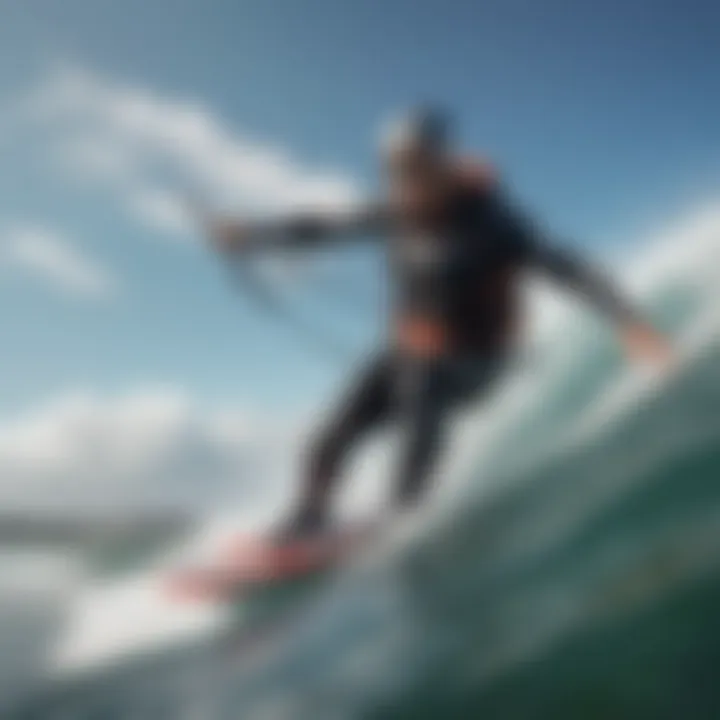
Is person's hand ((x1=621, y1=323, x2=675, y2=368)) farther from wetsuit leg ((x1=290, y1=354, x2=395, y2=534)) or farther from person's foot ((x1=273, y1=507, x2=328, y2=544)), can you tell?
person's foot ((x1=273, y1=507, x2=328, y2=544))

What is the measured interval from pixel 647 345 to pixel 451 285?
40 centimetres

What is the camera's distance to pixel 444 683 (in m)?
2.26

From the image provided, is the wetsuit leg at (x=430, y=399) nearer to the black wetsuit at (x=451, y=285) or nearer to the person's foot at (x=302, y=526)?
the black wetsuit at (x=451, y=285)

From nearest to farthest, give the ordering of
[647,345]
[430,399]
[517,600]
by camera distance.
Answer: [517,600] < [647,345] < [430,399]

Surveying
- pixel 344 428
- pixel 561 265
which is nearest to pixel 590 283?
pixel 561 265

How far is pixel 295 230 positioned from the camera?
2744mm

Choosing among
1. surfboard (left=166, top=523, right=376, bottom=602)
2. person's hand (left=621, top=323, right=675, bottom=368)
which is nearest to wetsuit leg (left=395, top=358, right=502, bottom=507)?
surfboard (left=166, top=523, right=376, bottom=602)

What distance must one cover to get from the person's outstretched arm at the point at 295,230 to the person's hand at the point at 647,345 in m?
0.52

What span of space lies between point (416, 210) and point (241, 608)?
842 mm

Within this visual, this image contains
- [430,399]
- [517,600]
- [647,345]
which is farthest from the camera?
[430,399]

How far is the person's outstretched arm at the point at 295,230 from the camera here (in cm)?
274

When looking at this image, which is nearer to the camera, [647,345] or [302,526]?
[647,345]

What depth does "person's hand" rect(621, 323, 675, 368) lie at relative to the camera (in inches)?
104

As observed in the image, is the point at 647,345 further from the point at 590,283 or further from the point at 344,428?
the point at 344,428
